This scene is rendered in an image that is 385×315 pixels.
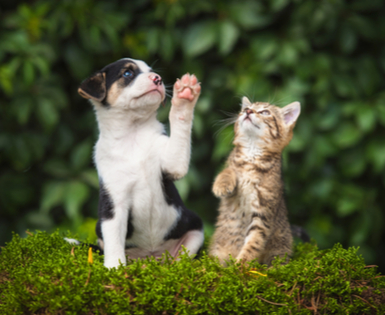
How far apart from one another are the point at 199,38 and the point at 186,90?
1.64 meters

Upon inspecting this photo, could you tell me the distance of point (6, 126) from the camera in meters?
3.52

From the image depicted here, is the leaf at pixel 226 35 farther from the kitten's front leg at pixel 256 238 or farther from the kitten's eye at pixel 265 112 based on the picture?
the kitten's front leg at pixel 256 238

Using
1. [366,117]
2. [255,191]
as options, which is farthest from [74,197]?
[366,117]

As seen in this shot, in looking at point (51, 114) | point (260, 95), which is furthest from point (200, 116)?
point (51, 114)

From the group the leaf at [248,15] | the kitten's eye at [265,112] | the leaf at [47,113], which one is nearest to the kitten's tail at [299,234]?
the kitten's eye at [265,112]

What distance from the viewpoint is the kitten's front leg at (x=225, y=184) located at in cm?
212

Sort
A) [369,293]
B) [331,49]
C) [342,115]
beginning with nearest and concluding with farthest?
[369,293]
[342,115]
[331,49]

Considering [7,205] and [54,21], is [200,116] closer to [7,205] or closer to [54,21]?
[54,21]

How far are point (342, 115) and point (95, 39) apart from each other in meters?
2.08

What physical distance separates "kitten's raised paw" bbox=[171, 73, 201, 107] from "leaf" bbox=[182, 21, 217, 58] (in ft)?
5.05

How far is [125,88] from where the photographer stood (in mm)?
1949

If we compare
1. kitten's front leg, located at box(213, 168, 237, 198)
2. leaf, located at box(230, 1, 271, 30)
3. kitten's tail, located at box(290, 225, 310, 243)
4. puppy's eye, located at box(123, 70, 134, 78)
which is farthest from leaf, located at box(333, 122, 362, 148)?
puppy's eye, located at box(123, 70, 134, 78)

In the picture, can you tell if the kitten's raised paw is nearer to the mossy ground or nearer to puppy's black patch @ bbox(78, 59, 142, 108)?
puppy's black patch @ bbox(78, 59, 142, 108)

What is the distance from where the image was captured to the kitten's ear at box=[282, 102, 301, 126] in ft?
7.94
